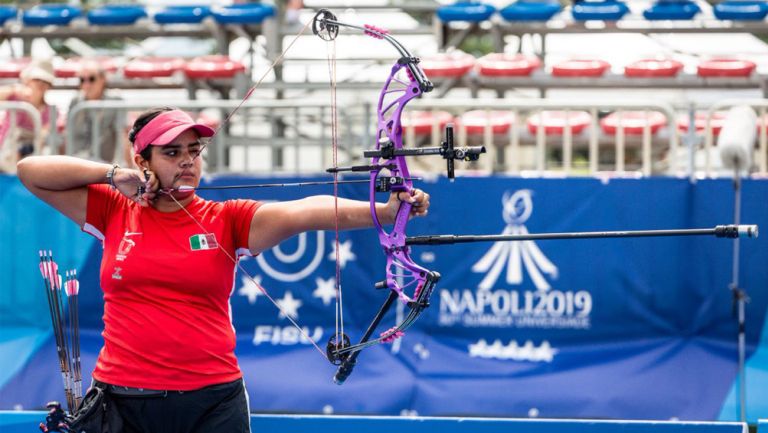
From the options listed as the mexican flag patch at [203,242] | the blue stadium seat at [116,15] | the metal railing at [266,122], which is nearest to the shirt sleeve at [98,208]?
the mexican flag patch at [203,242]

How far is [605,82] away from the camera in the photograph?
9375 millimetres

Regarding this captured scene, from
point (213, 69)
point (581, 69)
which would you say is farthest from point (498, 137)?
point (213, 69)

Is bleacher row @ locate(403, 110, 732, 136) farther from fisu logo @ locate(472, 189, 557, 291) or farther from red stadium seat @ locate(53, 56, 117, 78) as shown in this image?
red stadium seat @ locate(53, 56, 117, 78)

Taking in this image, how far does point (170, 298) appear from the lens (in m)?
3.26

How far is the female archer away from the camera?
10.6 feet

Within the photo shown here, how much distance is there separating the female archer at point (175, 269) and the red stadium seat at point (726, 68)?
6.46 m

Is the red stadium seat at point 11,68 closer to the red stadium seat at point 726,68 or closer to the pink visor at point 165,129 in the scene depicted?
the red stadium seat at point 726,68

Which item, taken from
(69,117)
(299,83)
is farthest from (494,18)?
(69,117)

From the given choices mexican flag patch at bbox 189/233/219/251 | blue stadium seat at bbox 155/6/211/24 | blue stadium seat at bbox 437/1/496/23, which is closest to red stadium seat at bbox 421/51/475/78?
blue stadium seat at bbox 437/1/496/23

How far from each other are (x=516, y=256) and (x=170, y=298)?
3.24m

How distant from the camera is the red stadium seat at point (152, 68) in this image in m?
10.0

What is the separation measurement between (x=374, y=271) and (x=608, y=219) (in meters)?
1.27

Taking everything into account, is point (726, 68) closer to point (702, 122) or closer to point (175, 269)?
point (702, 122)

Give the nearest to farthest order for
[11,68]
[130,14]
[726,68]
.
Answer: [726,68] → [11,68] → [130,14]
